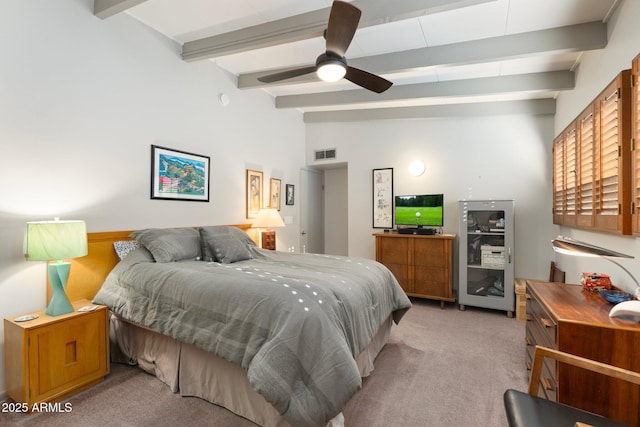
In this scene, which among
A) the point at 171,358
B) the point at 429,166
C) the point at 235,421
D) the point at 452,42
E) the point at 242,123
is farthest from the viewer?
the point at 429,166

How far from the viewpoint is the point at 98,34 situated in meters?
2.73

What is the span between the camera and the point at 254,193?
4578 millimetres

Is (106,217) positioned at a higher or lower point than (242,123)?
Answer: lower

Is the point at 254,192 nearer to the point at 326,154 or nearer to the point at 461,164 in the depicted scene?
the point at 326,154

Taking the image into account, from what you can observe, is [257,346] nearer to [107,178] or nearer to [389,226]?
[107,178]

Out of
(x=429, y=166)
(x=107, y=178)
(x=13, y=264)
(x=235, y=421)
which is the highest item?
(x=429, y=166)

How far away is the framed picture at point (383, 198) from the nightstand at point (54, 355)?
13.0 feet

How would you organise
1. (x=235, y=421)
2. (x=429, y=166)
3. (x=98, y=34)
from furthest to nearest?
(x=429, y=166) < (x=98, y=34) < (x=235, y=421)

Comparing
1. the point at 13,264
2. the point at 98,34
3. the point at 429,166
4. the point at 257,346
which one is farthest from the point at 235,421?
the point at 429,166

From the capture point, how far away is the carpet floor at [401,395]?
6.53 ft

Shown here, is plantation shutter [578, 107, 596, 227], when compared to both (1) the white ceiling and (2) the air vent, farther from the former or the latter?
(2) the air vent

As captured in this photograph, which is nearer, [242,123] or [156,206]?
[156,206]

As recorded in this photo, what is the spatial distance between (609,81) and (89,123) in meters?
4.31

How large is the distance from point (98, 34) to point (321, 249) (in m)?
4.84
